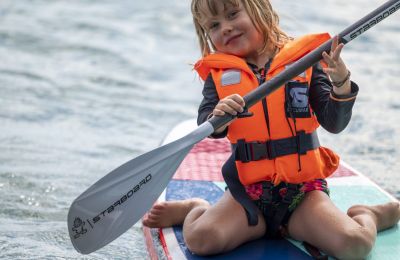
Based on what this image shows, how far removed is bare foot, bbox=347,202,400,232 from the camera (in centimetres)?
266

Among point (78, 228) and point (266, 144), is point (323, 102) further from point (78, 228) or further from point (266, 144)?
point (78, 228)

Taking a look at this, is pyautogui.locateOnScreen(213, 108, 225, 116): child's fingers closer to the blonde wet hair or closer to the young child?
the young child

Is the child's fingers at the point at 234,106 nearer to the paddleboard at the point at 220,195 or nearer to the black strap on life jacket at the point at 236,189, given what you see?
the black strap on life jacket at the point at 236,189

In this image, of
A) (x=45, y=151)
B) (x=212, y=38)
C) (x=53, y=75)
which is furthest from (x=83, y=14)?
(x=212, y=38)

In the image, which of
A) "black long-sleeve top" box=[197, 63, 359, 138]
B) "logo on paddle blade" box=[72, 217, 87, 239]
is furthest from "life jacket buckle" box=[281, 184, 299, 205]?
"logo on paddle blade" box=[72, 217, 87, 239]

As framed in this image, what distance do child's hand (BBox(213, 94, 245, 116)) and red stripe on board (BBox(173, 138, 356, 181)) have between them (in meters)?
0.92

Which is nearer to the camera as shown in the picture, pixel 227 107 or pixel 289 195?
pixel 227 107

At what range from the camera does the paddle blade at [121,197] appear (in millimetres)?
2469

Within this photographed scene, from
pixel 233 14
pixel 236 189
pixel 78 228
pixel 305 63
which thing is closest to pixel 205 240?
pixel 236 189

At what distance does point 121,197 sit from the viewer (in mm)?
2496

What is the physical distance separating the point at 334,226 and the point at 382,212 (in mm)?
368

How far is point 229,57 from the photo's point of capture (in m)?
2.62

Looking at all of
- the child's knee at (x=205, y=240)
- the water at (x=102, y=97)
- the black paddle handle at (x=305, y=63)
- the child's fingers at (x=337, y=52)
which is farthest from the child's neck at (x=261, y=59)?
the water at (x=102, y=97)

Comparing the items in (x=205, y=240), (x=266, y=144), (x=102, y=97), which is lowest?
(x=102, y=97)
